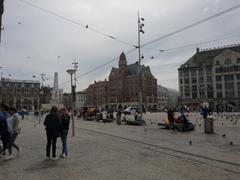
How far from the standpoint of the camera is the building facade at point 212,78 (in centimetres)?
10575

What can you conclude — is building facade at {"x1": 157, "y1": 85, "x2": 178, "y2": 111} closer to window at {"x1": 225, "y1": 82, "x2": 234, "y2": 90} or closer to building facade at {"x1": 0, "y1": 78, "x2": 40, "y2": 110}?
window at {"x1": 225, "y1": 82, "x2": 234, "y2": 90}

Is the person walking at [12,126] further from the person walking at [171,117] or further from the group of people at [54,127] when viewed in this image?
the person walking at [171,117]

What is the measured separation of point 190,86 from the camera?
4592 inches

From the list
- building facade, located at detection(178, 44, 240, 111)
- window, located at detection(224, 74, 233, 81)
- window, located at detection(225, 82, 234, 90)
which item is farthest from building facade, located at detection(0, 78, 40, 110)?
window, located at detection(225, 82, 234, 90)

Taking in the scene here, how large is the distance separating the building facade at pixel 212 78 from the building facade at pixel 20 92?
6764cm

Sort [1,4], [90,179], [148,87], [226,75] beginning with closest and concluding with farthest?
[90,179]
[1,4]
[226,75]
[148,87]

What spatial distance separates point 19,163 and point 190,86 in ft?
361

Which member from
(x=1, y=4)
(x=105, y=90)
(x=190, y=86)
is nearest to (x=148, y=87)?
(x=105, y=90)

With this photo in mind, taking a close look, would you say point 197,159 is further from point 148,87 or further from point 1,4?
point 148,87

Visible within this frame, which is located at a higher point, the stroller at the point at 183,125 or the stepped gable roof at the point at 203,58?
the stepped gable roof at the point at 203,58

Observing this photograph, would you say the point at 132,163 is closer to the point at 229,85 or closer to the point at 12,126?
the point at 12,126

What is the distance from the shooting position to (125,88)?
150 m

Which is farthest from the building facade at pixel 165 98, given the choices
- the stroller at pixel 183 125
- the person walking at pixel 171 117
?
the stroller at pixel 183 125

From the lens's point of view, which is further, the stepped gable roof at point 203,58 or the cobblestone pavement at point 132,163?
the stepped gable roof at point 203,58
